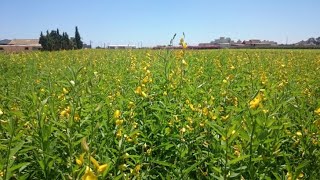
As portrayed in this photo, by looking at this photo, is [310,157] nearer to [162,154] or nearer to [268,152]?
[268,152]

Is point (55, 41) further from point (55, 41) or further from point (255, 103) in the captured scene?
point (255, 103)

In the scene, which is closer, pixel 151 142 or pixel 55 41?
pixel 151 142

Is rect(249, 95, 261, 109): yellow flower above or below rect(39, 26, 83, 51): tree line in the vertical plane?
below

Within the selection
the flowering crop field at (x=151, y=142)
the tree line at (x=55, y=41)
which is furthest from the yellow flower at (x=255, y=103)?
the tree line at (x=55, y=41)

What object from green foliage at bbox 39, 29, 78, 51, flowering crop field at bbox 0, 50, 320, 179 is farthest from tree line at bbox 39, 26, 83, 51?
flowering crop field at bbox 0, 50, 320, 179

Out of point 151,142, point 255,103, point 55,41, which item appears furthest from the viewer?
point 55,41

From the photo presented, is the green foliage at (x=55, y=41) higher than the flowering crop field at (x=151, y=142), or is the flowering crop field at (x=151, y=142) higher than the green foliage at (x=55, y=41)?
the green foliage at (x=55, y=41)


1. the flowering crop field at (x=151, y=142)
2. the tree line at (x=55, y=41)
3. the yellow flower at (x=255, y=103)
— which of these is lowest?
the flowering crop field at (x=151, y=142)

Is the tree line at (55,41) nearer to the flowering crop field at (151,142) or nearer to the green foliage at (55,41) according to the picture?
the green foliage at (55,41)

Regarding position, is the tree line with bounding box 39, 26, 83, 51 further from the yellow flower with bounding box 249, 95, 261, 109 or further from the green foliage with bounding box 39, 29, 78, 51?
the yellow flower with bounding box 249, 95, 261, 109

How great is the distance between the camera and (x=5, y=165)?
144cm

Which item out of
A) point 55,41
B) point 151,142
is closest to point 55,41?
point 55,41

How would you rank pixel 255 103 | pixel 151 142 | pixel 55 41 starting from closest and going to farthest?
pixel 255 103 → pixel 151 142 → pixel 55 41

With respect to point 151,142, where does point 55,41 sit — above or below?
above
